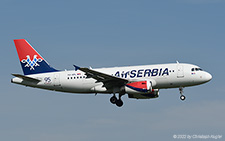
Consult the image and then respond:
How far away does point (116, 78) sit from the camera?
50.9 meters

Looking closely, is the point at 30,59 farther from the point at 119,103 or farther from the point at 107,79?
the point at 119,103

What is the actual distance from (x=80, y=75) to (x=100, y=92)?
324 centimetres

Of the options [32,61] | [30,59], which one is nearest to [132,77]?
[32,61]

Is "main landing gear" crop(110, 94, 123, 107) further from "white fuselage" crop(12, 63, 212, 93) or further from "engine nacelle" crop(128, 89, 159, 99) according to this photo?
"engine nacelle" crop(128, 89, 159, 99)

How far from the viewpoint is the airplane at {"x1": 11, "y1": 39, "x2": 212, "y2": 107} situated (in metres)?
51.0

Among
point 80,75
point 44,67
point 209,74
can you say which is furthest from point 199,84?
point 44,67

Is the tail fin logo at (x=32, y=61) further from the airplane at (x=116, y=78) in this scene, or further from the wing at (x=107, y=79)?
the wing at (x=107, y=79)

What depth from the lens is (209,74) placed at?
171ft

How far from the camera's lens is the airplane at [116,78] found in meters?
51.0

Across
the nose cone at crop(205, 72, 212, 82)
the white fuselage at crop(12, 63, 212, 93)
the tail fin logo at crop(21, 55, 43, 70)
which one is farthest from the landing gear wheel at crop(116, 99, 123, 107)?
the tail fin logo at crop(21, 55, 43, 70)

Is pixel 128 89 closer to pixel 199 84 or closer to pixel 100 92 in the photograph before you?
pixel 100 92

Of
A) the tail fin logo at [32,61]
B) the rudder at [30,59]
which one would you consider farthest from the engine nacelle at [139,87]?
the tail fin logo at [32,61]

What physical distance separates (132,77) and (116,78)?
2223mm

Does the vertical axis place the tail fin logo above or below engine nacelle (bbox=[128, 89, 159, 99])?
above
